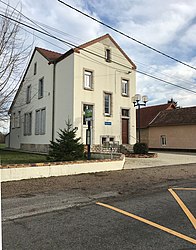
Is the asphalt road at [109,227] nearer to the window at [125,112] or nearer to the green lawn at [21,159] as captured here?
the green lawn at [21,159]

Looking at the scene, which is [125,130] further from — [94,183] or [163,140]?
[94,183]

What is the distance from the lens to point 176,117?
31.8 meters

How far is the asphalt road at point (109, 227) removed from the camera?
12.8 ft

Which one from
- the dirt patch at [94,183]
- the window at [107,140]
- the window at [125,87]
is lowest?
the dirt patch at [94,183]

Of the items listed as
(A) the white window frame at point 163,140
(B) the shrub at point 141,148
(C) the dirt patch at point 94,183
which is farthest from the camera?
(A) the white window frame at point 163,140

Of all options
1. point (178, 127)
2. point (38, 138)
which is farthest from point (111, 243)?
point (178, 127)

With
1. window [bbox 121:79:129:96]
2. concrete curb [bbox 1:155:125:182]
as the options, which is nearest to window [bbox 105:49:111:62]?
window [bbox 121:79:129:96]

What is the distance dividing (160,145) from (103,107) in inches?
517

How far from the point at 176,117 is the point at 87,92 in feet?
48.0

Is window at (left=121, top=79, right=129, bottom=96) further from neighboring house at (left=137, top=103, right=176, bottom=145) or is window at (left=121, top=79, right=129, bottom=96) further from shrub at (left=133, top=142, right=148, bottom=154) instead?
neighboring house at (left=137, top=103, right=176, bottom=145)

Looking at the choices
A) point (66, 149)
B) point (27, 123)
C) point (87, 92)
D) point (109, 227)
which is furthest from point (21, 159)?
point (27, 123)

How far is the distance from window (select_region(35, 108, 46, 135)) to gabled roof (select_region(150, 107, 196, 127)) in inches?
593

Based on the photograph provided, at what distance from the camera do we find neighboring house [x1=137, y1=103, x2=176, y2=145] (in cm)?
3497

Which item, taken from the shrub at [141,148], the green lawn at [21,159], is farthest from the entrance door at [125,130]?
the green lawn at [21,159]
